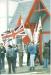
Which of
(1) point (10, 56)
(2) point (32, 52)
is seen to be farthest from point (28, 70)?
(1) point (10, 56)

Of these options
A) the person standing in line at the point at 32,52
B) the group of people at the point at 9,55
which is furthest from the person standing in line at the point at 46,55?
the group of people at the point at 9,55

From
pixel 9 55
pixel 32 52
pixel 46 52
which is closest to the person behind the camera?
pixel 9 55

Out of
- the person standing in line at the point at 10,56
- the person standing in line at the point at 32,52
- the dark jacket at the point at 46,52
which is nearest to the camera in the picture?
the person standing in line at the point at 10,56

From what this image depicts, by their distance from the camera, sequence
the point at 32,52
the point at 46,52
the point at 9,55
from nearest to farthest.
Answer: the point at 9,55 < the point at 46,52 < the point at 32,52

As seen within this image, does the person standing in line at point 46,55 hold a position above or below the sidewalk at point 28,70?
above

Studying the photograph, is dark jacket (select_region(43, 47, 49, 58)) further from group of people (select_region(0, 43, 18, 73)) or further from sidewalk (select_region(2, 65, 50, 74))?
group of people (select_region(0, 43, 18, 73))

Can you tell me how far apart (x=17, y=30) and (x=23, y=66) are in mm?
1273

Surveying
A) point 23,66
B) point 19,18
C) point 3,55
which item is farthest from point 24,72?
point 19,18

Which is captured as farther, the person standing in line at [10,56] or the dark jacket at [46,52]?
the dark jacket at [46,52]

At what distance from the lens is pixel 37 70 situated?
38.9 feet

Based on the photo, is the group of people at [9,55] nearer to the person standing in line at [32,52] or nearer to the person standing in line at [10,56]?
the person standing in line at [10,56]

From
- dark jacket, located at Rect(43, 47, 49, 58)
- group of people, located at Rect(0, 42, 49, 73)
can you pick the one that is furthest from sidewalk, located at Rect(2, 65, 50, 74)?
dark jacket, located at Rect(43, 47, 49, 58)

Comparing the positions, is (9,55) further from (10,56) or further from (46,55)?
(46,55)

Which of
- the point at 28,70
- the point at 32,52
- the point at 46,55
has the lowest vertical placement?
the point at 28,70
